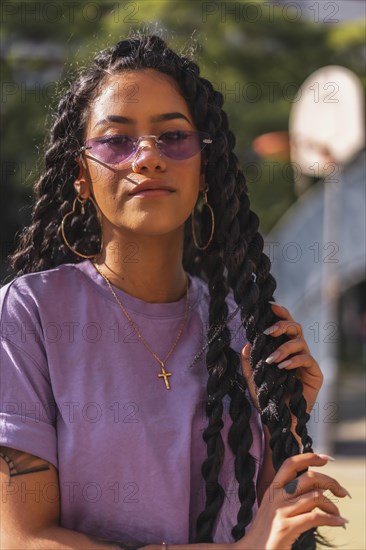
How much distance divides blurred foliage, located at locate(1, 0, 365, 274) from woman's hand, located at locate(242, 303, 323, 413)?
9.81 m

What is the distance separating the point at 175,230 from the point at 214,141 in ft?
0.81

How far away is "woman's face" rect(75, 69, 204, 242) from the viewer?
87.2 inches

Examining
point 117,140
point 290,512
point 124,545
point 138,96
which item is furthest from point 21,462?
point 138,96

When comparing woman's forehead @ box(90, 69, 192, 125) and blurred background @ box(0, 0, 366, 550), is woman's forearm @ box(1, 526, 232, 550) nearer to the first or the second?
woman's forehead @ box(90, 69, 192, 125)

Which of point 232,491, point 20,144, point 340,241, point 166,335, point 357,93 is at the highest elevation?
point 20,144

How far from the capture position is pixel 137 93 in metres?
2.27

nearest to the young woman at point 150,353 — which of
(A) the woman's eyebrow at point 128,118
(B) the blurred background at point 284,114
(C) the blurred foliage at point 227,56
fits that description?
(A) the woman's eyebrow at point 128,118

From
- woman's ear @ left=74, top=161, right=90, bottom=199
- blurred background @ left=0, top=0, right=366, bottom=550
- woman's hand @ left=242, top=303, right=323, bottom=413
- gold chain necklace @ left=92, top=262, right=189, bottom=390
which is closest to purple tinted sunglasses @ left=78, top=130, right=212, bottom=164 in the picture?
woman's ear @ left=74, top=161, right=90, bottom=199

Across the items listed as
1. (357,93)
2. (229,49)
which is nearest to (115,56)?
(357,93)

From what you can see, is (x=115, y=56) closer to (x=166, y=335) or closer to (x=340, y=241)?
(x=166, y=335)

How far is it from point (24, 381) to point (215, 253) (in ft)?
2.20

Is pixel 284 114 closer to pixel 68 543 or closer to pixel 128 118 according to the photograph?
pixel 128 118

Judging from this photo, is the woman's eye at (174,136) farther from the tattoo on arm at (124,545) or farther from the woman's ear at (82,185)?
the tattoo on arm at (124,545)

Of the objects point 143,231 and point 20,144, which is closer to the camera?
point 143,231
